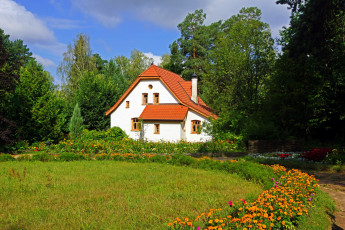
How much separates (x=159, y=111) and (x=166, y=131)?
238 cm

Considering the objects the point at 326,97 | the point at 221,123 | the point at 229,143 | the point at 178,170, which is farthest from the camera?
the point at 221,123

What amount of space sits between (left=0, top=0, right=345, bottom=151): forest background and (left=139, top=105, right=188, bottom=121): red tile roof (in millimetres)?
3268

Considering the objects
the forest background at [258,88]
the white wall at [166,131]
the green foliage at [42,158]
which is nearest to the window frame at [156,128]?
the white wall at [166,131]

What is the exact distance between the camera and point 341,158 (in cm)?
1163

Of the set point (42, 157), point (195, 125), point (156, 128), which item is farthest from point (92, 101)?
point (42, 157)

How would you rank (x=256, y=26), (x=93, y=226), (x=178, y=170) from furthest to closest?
(x=256, y=26) < (x=178, y=170) < (x=93, y=226)

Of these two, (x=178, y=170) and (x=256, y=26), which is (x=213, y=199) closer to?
(x=178, y=170)

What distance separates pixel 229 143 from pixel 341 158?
9359 millimetres

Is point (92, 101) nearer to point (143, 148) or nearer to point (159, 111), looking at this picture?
point (159, 111)

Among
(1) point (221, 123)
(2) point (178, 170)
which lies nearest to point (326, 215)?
(2) point (178, 170)

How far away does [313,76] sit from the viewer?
18188 mm

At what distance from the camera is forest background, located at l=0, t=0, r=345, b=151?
652 inches

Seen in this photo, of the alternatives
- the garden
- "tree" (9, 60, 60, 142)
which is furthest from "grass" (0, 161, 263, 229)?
"tree" (9, 60, 60, 142)

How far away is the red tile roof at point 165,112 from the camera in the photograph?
86.1 feet
